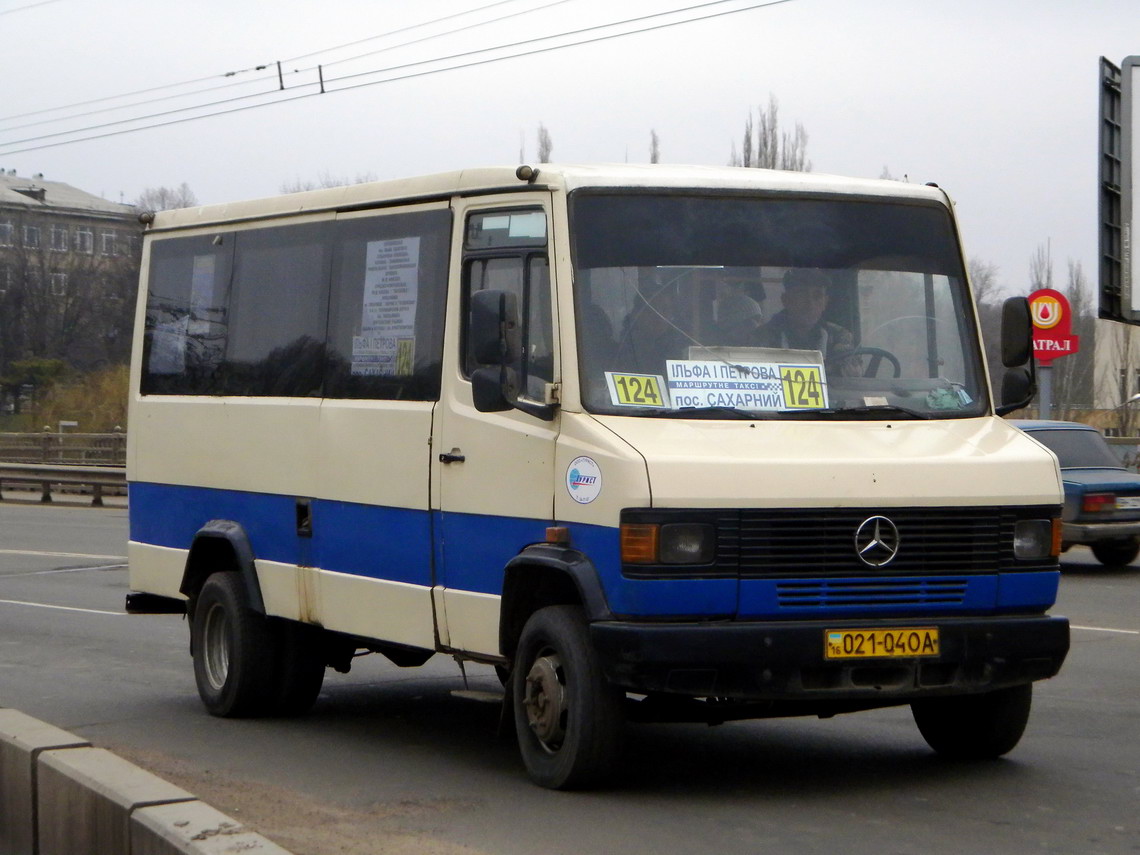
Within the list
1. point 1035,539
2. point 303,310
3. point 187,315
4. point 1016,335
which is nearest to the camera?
point 1035,539

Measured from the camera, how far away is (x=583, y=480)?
6.82m

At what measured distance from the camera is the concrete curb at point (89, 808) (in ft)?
16.5

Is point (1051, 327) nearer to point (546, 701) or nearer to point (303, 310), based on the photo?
point (303, 310)

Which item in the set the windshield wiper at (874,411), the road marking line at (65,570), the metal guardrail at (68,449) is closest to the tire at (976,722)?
the windshield wiper at (874,411)

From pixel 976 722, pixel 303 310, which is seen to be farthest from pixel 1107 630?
pixel 303 310

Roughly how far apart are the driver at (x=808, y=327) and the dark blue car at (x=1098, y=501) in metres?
11.7

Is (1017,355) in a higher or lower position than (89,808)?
higher

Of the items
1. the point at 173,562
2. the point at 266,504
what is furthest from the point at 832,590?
the point at 173,562

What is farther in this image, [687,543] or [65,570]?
[65,570]

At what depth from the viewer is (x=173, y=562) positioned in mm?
10000

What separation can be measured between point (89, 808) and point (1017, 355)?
441cm

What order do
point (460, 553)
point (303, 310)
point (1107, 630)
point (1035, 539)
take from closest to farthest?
point (1035, 539) < point (460, 553) < point (303, 310) < point (1107, 630)

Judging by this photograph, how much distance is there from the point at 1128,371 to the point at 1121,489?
3687cm

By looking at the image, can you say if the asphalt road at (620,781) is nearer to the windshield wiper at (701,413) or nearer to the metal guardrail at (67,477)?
the windshield wiper at (701,413)
